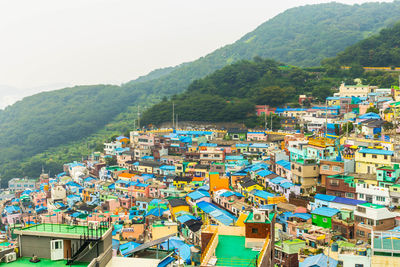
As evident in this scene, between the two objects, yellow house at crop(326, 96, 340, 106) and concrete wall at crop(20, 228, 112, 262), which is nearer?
concrete wall at crop(20, 228, 112, 262)

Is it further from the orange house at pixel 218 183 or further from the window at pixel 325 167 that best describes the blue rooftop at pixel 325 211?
the orange house at pixel 218 183

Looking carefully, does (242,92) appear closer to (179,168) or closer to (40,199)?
(179,168)

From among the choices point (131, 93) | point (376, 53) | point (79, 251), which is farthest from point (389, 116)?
point (131, 93)

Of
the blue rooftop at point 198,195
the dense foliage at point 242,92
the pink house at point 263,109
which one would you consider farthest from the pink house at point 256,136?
the blue rooftop at point 198,195

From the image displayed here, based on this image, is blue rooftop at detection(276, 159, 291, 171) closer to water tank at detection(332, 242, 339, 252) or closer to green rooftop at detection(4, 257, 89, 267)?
water tank at detection(332, 242, 339, 252)

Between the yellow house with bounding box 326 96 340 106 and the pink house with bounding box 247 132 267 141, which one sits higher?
the yellow house with bounding box 326 96 340 106

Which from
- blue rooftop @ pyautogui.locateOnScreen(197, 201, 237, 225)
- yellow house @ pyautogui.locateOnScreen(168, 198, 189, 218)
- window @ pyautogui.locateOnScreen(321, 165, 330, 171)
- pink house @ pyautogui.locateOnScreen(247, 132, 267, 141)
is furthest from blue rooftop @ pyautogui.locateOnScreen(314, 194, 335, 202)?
pink house @ pyautogui.locateOnScreen(247, 132, 267, 141)
